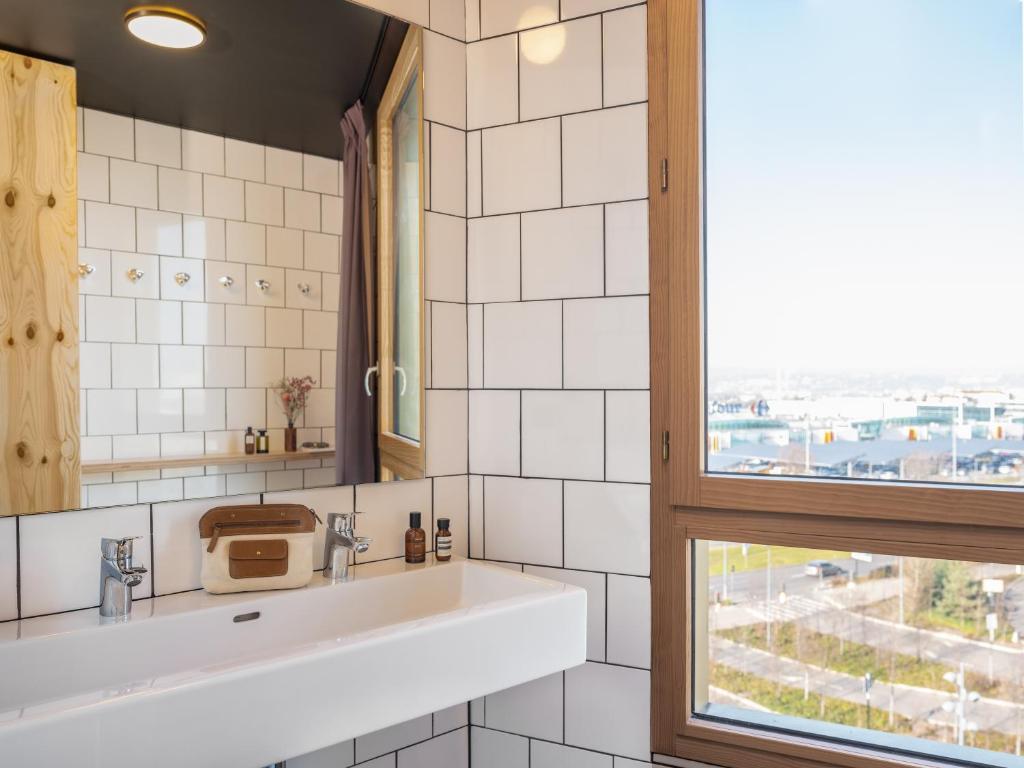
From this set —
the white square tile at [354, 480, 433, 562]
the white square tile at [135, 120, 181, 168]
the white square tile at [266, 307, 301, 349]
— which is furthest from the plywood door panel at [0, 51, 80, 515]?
the white square tile at [354, 480, 433, 562]

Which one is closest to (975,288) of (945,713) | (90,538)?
(945,713)

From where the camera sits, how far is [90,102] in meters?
1.38

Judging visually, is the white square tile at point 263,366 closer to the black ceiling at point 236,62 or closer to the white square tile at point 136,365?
the white square tile at point 136,365

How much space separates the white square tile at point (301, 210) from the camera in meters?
1.64

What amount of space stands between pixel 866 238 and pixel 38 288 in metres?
1.47

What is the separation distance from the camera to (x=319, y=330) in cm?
167

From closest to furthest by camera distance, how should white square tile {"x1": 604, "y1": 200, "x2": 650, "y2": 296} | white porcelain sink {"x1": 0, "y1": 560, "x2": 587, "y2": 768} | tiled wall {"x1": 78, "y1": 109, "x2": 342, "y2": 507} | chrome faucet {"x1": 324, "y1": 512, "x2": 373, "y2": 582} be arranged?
white porcelain sink {"x1": 0, "y1": 560, "x2": 587, "y2": 768} < tiled wall {"x1": 78, "y1": 109, "x2": 342, "y2": 507} < chrome faucet {"x1": 324, "y1": 512, "x2": 373, "y2": 582} < white square tile {"x1": 604, "y1": 200, "x2": 650, "y2": 296}

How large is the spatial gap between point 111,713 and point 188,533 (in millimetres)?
565

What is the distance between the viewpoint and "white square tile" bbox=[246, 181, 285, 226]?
5.19ft

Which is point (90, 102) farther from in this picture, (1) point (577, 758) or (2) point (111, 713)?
(1) point (577, 758)

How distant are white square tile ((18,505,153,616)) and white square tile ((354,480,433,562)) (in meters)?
0.47

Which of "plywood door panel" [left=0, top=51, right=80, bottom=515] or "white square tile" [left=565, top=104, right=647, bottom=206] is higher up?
"white square tile" [left=565, top=104, right=647, bottom=206]

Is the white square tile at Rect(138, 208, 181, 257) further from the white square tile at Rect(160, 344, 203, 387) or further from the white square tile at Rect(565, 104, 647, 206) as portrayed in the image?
the white square tile at Rect(565, 104, 647, 206)

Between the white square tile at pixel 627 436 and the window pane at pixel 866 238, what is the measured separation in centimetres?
13
